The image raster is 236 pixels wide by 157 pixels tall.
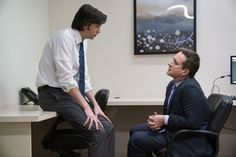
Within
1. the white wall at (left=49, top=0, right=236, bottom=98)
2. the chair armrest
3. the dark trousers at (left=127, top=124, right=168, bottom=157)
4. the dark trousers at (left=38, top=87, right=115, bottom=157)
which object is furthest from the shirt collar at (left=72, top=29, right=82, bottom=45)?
the white wall at (left=49, top=0, right=236, bottom=98)

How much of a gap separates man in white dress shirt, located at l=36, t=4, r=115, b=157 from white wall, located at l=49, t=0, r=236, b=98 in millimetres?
1411

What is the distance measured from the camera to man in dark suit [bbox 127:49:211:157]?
2434 mm

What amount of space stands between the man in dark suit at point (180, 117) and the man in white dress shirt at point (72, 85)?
0.92ft

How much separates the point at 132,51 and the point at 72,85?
1.76 meters

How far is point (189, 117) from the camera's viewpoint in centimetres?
242

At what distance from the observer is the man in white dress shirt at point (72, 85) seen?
92.9 inches

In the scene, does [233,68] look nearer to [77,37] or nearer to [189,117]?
[189,117]

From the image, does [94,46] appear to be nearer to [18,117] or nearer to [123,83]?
[123,83]

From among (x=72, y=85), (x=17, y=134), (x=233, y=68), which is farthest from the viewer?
(x=233, y=68)

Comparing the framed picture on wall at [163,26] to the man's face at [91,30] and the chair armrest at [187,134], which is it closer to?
the man's face at [91,30]

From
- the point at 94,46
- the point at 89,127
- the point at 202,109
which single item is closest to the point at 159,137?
the point at 202,109

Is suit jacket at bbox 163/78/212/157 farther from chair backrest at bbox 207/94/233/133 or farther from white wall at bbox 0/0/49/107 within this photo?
white wall at bbox 0/0/49/107

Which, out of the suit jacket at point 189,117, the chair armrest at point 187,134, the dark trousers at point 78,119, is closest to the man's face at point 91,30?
the dark trousers at point 78,119

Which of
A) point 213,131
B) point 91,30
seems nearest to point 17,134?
point 91,30
